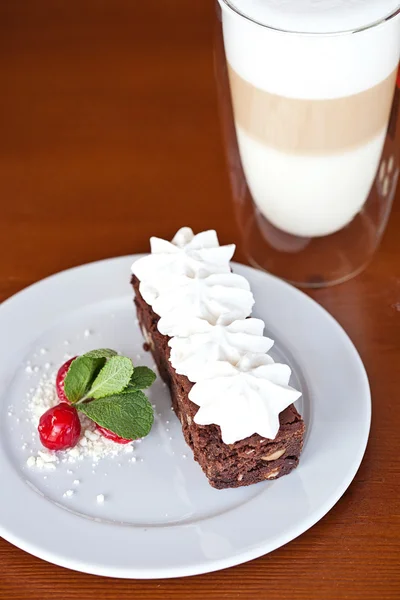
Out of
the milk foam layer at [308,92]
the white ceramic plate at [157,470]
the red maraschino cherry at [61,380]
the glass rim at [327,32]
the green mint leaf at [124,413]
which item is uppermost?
the glass rim at [327,32]

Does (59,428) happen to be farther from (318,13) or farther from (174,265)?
(318,13)

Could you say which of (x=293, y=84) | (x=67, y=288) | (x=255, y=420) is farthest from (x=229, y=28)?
(x=255, y=420)

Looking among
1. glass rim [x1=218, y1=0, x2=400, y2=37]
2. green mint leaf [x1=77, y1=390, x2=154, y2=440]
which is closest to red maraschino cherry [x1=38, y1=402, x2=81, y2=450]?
green mint leaf [x1=77, y1=390, x2=154, y2=440]

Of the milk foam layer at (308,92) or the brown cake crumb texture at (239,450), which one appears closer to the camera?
the brown cake crumb texture at (239,450)

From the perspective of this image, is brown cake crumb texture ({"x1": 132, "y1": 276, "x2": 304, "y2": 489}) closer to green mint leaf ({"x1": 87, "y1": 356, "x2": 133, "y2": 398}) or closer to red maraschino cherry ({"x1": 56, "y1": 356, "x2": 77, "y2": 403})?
green mint leaf ({"x1": 87, "y1": 356, "x2": 133, "y2": 398})

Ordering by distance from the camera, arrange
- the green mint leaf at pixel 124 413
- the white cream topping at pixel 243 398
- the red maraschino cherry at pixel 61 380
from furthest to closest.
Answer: the red maraschino cherry at pixel 61 380 → the green mint leaf at pixel 124 413 → the white cream topping at pixel 243 398

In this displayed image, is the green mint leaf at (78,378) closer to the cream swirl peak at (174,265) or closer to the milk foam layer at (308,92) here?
the cream swirl peak at (174,265)

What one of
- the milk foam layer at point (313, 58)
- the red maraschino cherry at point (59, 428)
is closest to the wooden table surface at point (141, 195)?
the red maraschino cherry at point (59, 428)

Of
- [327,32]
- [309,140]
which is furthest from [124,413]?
[327,32]
